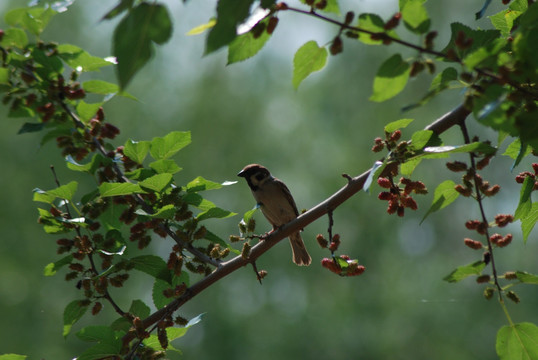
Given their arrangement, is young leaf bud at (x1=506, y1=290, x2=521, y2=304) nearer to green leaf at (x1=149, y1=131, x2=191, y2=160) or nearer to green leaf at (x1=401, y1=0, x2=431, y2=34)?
green leaf at (x1=401, y1=0, x2=431, y2=34)

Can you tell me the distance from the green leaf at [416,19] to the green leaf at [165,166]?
45.3 inches

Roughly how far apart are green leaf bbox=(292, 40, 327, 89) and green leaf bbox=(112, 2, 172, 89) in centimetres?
57

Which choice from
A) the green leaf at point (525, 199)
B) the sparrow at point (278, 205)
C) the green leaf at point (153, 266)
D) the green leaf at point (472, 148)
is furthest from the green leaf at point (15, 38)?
the sparrow at point (278, 205)

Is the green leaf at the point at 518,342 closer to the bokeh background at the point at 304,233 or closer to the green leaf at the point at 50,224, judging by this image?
the green leaf at the point at 50,224

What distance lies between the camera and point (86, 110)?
7.91 ft

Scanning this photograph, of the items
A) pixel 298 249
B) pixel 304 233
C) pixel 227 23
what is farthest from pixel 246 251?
pixel 304 233

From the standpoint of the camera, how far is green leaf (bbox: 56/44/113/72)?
2.31m

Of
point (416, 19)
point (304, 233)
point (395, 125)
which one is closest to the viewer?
point (416, 19)

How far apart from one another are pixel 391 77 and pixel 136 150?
1.26 metres

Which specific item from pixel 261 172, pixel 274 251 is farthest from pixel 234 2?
pixel 274 251

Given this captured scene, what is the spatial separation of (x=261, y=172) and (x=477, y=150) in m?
3.93

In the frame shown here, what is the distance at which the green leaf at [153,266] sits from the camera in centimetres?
222

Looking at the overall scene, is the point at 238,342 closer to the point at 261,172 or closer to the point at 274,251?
the point at 274,251

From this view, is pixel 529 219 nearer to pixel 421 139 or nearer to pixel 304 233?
pixel 421 139
